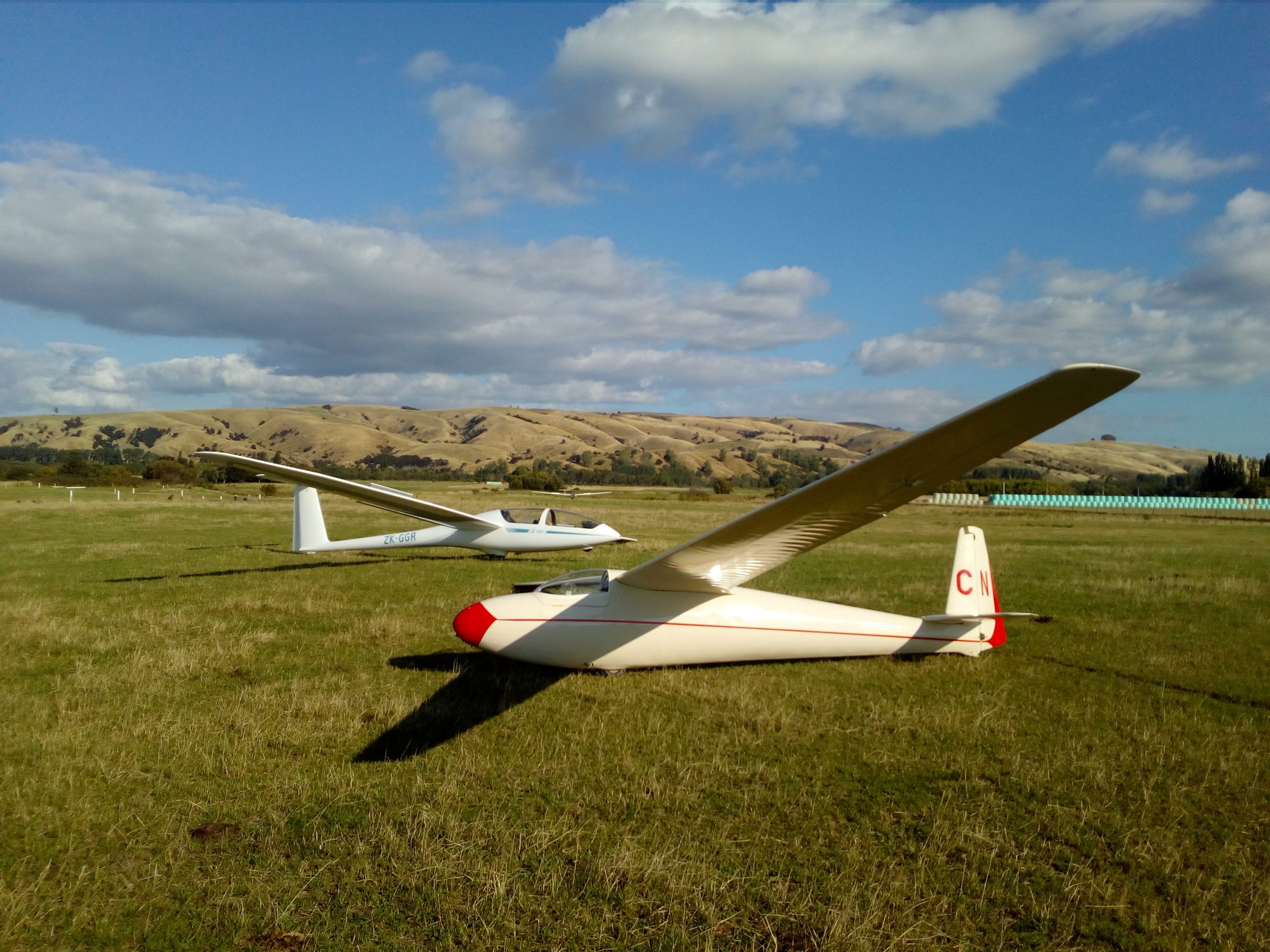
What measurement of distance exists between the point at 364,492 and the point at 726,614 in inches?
285

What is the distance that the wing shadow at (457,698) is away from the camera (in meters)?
6.11

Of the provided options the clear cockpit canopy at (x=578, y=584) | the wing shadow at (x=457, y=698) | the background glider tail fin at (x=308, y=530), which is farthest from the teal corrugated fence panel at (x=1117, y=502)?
the wing shadow at (x=457, y=698)

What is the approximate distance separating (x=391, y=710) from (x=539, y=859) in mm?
3361

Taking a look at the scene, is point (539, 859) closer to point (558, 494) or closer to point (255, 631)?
point (255, 631)

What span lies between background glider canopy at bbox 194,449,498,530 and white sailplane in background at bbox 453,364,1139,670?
4069mm

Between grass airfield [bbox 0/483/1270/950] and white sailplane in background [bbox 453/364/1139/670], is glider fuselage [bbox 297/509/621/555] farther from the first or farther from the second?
white sailplane in background [bbox 453/364/1139/670]

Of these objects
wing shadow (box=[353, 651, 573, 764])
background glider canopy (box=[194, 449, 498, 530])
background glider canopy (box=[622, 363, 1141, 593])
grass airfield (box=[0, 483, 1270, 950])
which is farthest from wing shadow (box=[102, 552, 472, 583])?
background glider canopy (box=[622, 363, 1141, 593])

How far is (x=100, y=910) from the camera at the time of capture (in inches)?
148

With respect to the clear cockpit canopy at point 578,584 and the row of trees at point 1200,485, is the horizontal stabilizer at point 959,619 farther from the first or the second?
the row of trees at point 1200,485

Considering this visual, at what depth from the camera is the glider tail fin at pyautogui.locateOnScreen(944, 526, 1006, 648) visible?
9172 mm

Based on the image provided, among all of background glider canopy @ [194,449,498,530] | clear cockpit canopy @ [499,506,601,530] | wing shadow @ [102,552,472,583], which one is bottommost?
wing shadow @ [102,552,472,583]

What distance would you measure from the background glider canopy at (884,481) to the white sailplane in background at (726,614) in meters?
0.03

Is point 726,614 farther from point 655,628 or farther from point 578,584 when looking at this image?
point 578,584

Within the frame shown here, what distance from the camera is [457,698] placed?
7496 millimetres
